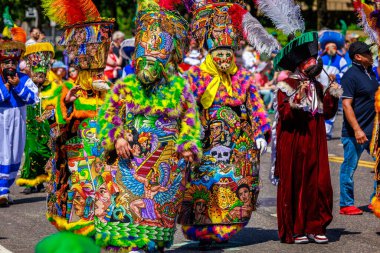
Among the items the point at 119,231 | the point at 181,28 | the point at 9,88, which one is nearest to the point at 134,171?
the point at 119,231

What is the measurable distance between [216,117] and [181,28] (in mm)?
1160

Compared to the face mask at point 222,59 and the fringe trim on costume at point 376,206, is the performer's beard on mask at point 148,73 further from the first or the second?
the fringe trim on costume at point 376,206

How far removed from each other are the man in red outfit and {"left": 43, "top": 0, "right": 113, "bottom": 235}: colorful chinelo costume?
168 centimetres

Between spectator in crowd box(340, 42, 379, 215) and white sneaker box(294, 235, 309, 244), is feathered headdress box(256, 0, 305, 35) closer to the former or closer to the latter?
spectator in crowd box(340, 42, 379, 215)

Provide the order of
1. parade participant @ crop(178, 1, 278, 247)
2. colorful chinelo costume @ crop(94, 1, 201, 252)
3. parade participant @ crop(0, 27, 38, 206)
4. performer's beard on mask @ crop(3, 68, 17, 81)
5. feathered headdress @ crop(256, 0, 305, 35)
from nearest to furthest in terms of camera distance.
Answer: colorful chinelo costume @ crop(94, 1, 201, 252), parade participant @ crop(178, 1, 278, 247), feathered headdress @ crop(256, 0, 305, 35), parade participant @ crop(0, 27, 38, 206), performer's beard on mask @ crop(3, 68, 17, 81)

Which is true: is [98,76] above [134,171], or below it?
above

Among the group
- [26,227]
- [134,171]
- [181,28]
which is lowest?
[26,227]

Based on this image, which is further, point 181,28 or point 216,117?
point 216,117

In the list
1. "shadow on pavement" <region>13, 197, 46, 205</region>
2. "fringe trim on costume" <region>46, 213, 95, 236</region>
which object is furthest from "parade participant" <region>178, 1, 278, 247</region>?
"shadow on pavement" <region>13, 197, 46, 205</region>

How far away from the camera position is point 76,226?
339 inches

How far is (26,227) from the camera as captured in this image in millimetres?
9531

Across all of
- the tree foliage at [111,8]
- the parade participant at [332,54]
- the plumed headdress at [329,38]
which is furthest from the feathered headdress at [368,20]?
the tree foliage at [111,8]

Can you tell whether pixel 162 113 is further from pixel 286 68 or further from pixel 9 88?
pixel 9 88

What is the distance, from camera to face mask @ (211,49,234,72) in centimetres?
830
